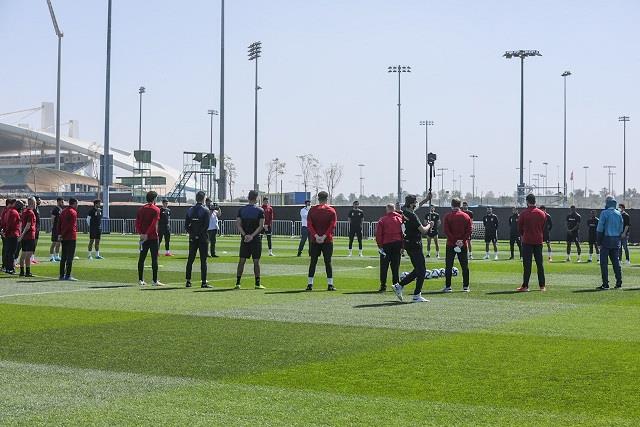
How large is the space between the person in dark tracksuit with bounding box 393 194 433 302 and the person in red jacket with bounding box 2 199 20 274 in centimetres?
1082

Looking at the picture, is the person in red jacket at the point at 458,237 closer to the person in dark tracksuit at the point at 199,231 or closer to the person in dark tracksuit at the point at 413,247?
the person in dark tracksuit at the point at 413,247

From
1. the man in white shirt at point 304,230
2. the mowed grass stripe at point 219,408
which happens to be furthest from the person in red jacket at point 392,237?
the man in white shirt at point 304,230

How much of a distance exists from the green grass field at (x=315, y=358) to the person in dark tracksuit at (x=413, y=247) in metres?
0.51

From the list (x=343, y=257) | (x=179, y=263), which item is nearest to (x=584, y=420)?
(x=179, y=263)

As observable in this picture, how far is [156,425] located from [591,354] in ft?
18.5

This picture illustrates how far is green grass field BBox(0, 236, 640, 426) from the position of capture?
320 inches

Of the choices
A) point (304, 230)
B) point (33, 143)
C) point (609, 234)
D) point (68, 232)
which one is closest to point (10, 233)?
point (68, 232)

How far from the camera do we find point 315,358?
10891 millimetres

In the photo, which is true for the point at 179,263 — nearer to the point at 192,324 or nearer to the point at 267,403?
the point at 192,324

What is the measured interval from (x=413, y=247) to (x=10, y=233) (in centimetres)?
1127

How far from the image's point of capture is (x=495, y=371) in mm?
10094

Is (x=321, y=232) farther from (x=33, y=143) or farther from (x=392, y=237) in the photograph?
(x=33, y=143)

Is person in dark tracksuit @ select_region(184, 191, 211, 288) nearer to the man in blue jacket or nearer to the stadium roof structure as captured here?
the man in blue jacket

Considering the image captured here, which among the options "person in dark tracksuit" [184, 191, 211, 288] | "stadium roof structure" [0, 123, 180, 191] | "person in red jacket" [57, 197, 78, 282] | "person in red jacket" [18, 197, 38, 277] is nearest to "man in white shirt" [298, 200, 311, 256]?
"person in red jacket" [18, 197, 38, 277]
